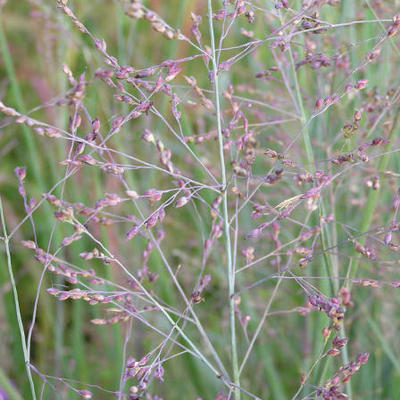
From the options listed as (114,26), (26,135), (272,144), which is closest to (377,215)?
(272,144)

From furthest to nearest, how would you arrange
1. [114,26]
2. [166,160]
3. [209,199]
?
[114,26] < [209,199] < [166,160]

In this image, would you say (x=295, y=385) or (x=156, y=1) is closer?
(x=295, y=385)

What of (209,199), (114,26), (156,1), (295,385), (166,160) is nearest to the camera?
(166,160)

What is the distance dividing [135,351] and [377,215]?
635 millimetres

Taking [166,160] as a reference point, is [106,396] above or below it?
below

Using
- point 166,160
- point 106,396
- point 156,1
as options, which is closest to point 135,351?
point 106,396

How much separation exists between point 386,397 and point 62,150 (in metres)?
0.80

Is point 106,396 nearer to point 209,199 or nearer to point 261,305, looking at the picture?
point 261,305

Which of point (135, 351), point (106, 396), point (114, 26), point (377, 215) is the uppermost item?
point (114, 26)

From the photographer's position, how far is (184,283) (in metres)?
1.62

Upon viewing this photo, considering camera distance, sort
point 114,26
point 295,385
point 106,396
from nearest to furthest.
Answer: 1. point 295,385
2. point 106,396
3. point 114,26

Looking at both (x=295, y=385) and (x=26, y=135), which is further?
(x=295, y=385)

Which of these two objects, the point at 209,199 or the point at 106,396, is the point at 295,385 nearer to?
the point at 106,396

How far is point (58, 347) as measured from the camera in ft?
3.49
